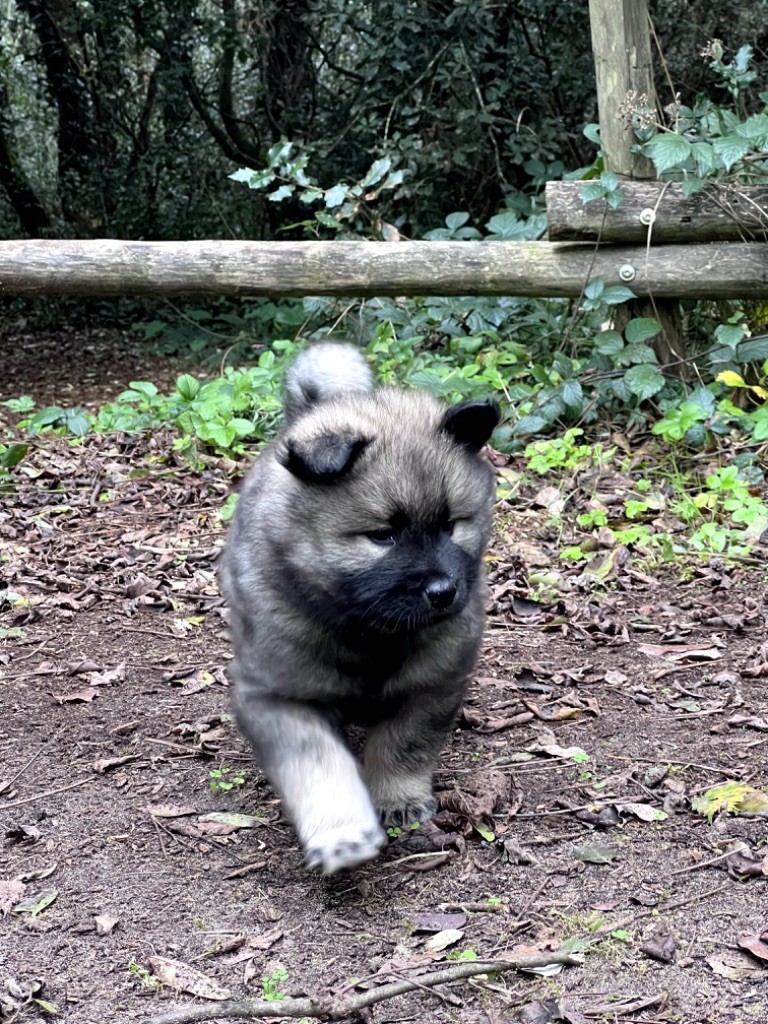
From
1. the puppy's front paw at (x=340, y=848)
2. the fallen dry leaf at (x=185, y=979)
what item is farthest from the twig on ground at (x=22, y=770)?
the puppy's front paw at (x=340, y=848)

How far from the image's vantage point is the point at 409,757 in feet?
12.9

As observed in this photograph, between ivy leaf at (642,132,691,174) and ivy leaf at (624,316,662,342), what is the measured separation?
1.02m

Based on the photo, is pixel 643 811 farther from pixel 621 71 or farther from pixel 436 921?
pixel 621 71

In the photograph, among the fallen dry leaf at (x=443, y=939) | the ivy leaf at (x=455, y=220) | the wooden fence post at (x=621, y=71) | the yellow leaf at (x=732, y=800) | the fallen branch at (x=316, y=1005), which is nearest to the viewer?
the fallen branch at (x=316, y=1005)

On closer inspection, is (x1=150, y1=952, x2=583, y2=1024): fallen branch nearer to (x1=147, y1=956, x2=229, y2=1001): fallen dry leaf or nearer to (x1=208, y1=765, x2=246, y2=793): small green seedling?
(x1=147, y1=956, x2=229, y2=1001): fallen dry leaf

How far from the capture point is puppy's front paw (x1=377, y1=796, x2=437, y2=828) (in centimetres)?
388

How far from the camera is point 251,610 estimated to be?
12.4ft

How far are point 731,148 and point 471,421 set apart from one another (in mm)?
3616

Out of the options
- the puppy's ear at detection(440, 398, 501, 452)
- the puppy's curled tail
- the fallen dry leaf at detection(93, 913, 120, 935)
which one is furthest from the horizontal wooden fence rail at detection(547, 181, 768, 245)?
the fallen dry leaf at detection(93, 913, 120, 935)

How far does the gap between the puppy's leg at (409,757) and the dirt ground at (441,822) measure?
0.32ft

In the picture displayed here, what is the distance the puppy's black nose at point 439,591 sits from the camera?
130 inches

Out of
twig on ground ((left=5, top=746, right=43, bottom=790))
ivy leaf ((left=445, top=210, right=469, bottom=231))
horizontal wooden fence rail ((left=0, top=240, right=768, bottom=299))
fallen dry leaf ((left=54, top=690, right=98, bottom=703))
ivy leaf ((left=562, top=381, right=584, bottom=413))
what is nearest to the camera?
twig on ground ((left=5, top=746, right=43, bottom=790))

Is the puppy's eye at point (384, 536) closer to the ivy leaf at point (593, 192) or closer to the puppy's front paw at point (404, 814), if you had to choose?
the puppy's front paw at point (404, 814)

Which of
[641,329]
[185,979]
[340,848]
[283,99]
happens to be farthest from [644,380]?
[283,99]
